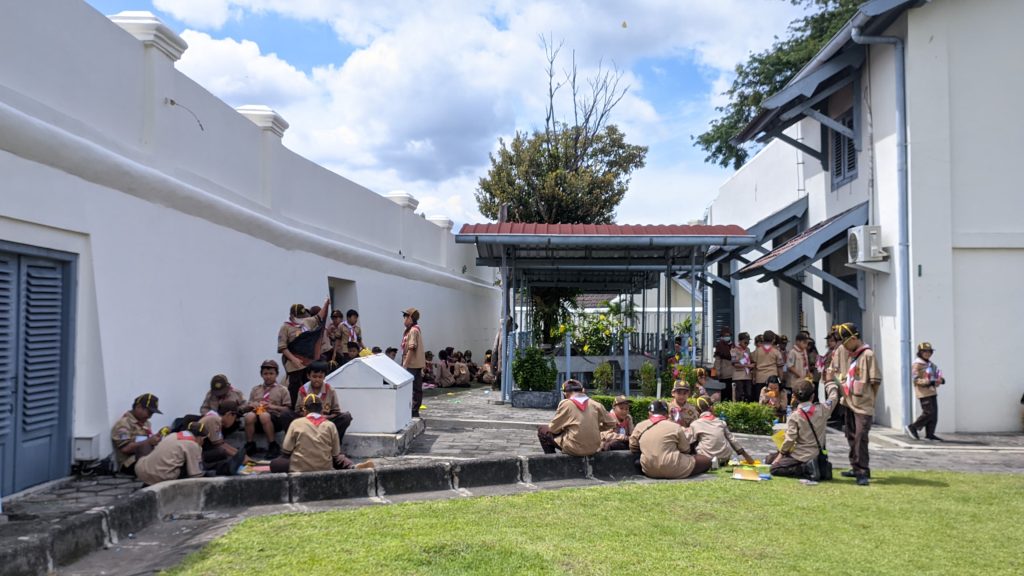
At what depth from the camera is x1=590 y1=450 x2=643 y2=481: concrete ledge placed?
8.34 m

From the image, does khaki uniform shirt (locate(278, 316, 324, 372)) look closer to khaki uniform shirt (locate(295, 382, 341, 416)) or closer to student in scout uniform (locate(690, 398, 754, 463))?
khaki uniform shirt (locate(295, 382, 341, 416))

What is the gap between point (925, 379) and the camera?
10.4m

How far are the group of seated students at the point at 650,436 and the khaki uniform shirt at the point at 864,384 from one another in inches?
52.2

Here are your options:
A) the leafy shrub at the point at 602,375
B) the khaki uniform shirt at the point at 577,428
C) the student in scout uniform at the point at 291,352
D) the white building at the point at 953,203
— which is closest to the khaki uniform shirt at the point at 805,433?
the khaki uniform shirt at the point at 577,428

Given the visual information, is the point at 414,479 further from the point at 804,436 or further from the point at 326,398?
the point at 804,436

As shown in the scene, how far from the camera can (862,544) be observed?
18.3 feet

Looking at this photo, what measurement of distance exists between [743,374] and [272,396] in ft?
24.8

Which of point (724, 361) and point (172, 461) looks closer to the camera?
point (172, 461)

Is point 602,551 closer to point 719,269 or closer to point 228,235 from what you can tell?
point 228,235

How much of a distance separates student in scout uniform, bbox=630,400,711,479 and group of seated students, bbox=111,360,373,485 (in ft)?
9.73

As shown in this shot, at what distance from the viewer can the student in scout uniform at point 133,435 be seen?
7242 millimetres

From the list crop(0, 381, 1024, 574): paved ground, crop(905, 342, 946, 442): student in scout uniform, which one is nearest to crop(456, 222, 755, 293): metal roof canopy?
crop(0, 381, 1024, 574): paved ground

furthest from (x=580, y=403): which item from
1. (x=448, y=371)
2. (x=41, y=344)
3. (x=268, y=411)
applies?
(x=448, y=371)

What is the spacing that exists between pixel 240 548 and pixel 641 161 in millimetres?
24708
